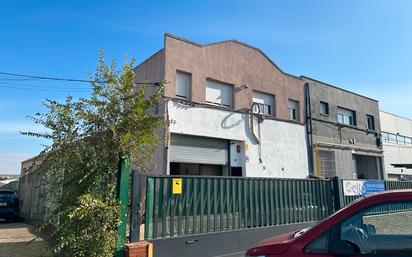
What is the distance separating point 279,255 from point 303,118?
17776mm

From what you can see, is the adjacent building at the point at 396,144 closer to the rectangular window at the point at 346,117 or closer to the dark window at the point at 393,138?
the dark window at the point at 393,138

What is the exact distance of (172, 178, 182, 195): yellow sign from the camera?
736cm

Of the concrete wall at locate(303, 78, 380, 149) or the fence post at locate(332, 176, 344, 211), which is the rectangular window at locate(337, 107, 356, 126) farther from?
the fence post at locate(332, 176, 344, 211)

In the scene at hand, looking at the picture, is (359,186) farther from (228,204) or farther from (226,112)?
(226,112)

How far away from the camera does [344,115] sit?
23.7 metres

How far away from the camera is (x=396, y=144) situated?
101ft

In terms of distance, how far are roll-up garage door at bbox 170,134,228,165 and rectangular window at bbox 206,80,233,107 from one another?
6.55ft

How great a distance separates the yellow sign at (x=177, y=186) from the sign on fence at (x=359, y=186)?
6.56m

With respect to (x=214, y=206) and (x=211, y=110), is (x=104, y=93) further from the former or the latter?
(x=211, y=110)

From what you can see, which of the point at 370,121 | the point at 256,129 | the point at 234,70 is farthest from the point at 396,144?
the point at 234,70

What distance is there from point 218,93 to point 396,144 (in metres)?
22.8

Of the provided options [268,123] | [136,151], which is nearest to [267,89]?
[268,123]

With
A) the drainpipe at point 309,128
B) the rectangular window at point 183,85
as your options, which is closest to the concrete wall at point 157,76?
the rectangular window at point 183,85

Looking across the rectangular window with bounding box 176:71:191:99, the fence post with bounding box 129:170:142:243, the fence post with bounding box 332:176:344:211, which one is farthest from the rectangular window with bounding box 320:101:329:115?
the fence post with bounding box 129:170:142:243
